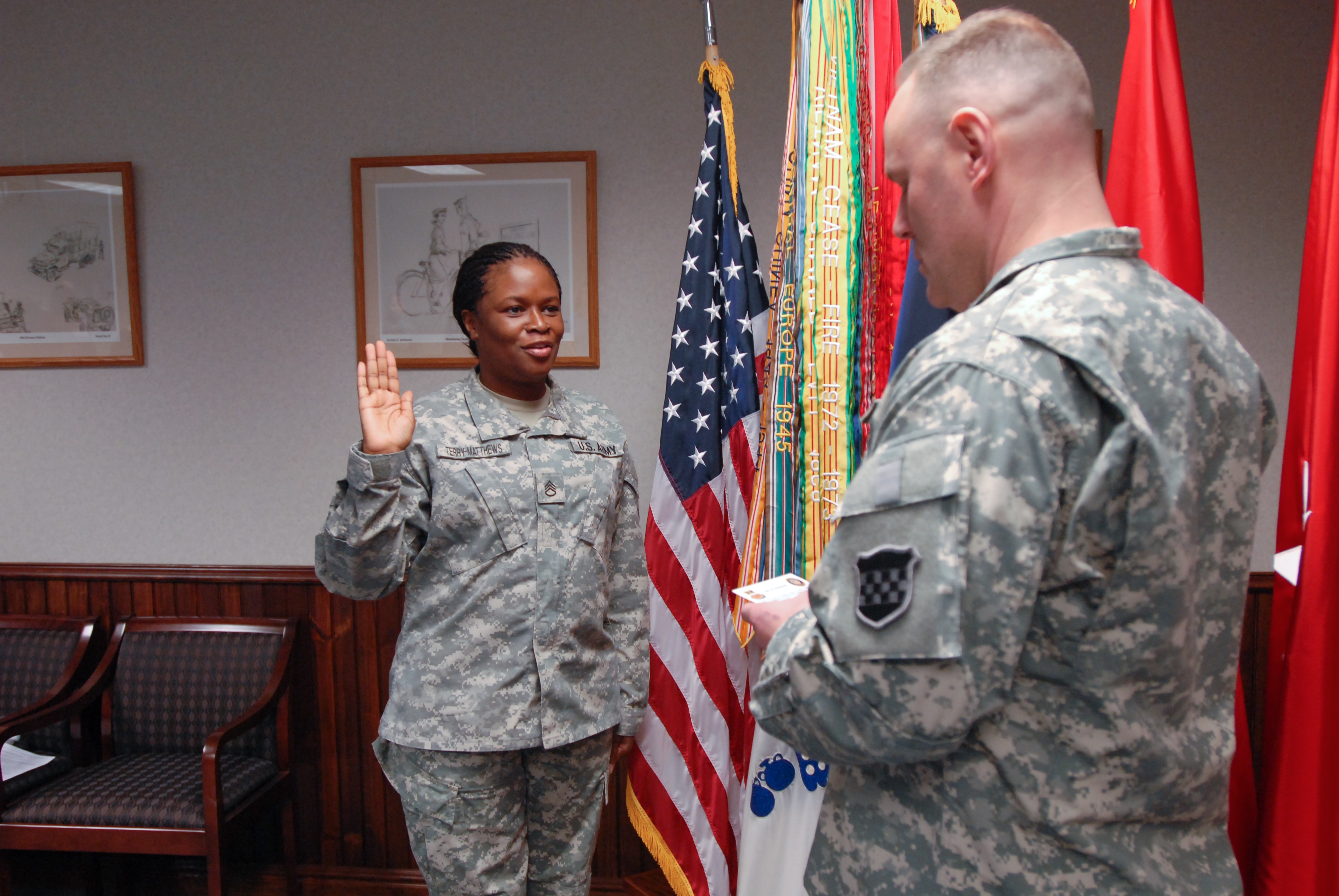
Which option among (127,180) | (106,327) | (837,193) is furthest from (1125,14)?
(106,327)

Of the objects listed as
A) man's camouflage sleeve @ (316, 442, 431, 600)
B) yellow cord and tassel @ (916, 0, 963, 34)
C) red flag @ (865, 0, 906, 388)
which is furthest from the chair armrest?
yellow cord and tassel @ (916, 0, 963, 34)

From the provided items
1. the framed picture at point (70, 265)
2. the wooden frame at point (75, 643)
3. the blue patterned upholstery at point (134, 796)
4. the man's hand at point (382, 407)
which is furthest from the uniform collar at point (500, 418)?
the wooden frame at point (75, 643)

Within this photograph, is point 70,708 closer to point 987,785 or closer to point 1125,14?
point 987,785

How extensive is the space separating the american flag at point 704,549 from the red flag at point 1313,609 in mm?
980

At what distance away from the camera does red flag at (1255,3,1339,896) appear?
1156mm

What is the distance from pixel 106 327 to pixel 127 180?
0.44m

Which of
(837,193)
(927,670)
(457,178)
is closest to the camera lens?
(927,670)

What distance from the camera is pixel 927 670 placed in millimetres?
676

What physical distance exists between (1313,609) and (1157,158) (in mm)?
713

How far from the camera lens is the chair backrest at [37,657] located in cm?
237

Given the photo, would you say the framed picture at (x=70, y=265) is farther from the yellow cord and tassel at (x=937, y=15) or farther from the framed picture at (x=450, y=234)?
the yellow cord and tassel at (x=937, y=15)

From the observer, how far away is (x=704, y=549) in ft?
6.22

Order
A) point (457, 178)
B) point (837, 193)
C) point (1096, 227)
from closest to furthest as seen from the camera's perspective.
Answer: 1. point (1096, 227)
2. point (837, 193)
3. point (457, 178)

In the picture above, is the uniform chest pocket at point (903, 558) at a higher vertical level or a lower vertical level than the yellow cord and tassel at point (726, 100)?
lower
